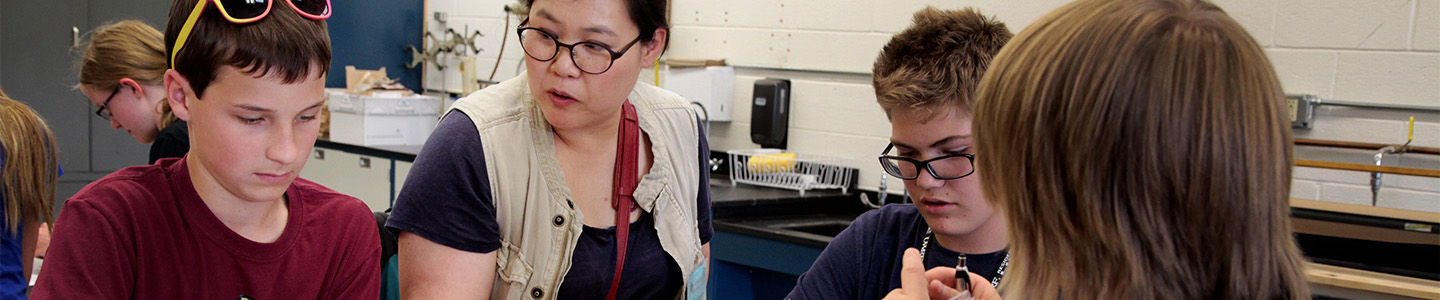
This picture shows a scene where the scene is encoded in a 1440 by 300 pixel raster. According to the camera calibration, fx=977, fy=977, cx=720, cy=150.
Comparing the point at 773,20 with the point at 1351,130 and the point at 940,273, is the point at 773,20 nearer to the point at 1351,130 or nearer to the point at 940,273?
the point at 1351,130

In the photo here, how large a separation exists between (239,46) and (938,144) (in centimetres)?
83

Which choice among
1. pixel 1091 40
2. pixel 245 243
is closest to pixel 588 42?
pixel 245 243

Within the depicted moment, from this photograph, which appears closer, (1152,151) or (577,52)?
(1152,151)

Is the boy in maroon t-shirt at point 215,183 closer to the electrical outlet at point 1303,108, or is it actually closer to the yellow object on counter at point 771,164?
the yellow object on counter at point 771,164

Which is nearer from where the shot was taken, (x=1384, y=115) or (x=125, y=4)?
(x=1384, y=115)

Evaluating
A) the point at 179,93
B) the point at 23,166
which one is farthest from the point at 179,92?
the point at 23,166

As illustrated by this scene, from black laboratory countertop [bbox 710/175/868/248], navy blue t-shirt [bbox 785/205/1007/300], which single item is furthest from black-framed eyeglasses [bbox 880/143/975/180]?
black laboratory countertop [bbox 710/175/868/248]

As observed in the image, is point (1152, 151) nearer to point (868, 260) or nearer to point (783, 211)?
point (868, 260)

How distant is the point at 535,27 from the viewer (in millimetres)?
1392

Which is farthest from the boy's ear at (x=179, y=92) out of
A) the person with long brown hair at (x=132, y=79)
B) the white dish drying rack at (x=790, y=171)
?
the white dish drying rack at (x=790, y=171)

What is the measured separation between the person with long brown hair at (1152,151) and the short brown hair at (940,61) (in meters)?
0.47

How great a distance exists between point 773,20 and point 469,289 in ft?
7.63

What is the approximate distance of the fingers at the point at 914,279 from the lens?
868mm

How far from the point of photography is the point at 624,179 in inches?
58.7
